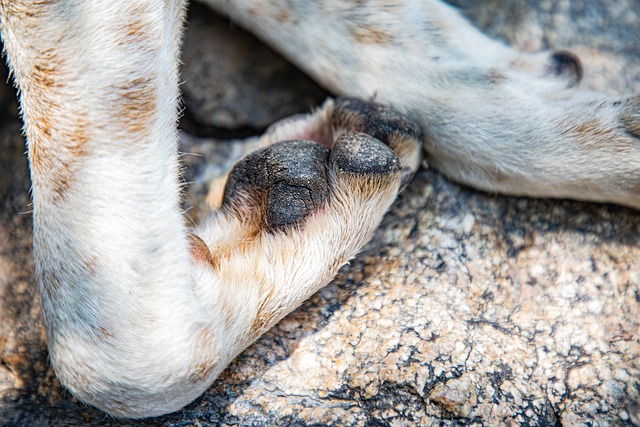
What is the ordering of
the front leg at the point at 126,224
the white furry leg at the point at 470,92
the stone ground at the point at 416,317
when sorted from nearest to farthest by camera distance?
the front leg at the point at 126,224 < the stone ground at the point at 416,317 < the white furry leg at the point at 470,92

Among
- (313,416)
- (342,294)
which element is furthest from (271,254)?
(313,416)

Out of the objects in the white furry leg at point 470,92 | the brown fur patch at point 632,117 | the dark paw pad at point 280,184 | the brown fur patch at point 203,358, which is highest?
the brown fur patch at point 632,117

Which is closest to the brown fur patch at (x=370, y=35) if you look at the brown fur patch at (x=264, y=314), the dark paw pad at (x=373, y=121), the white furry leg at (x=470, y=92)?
the white furry leg at (x=470, y=92)

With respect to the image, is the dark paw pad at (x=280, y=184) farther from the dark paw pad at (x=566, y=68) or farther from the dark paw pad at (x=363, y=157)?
the dark paw pad at (x=566, y=68)

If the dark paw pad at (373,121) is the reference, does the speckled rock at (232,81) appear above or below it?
below

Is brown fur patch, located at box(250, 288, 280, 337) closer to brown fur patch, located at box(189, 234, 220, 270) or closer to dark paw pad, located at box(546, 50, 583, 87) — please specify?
brown fur patch, located at box(189, 234, 220, 270)

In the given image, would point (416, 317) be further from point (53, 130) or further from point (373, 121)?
point (53, 130)

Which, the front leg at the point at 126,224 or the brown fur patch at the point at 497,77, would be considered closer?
the front leg at the point at 126,224

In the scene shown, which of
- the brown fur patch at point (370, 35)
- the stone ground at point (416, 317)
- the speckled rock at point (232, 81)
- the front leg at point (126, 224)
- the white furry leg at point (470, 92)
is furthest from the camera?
the speckled rock at point (232, 81)
